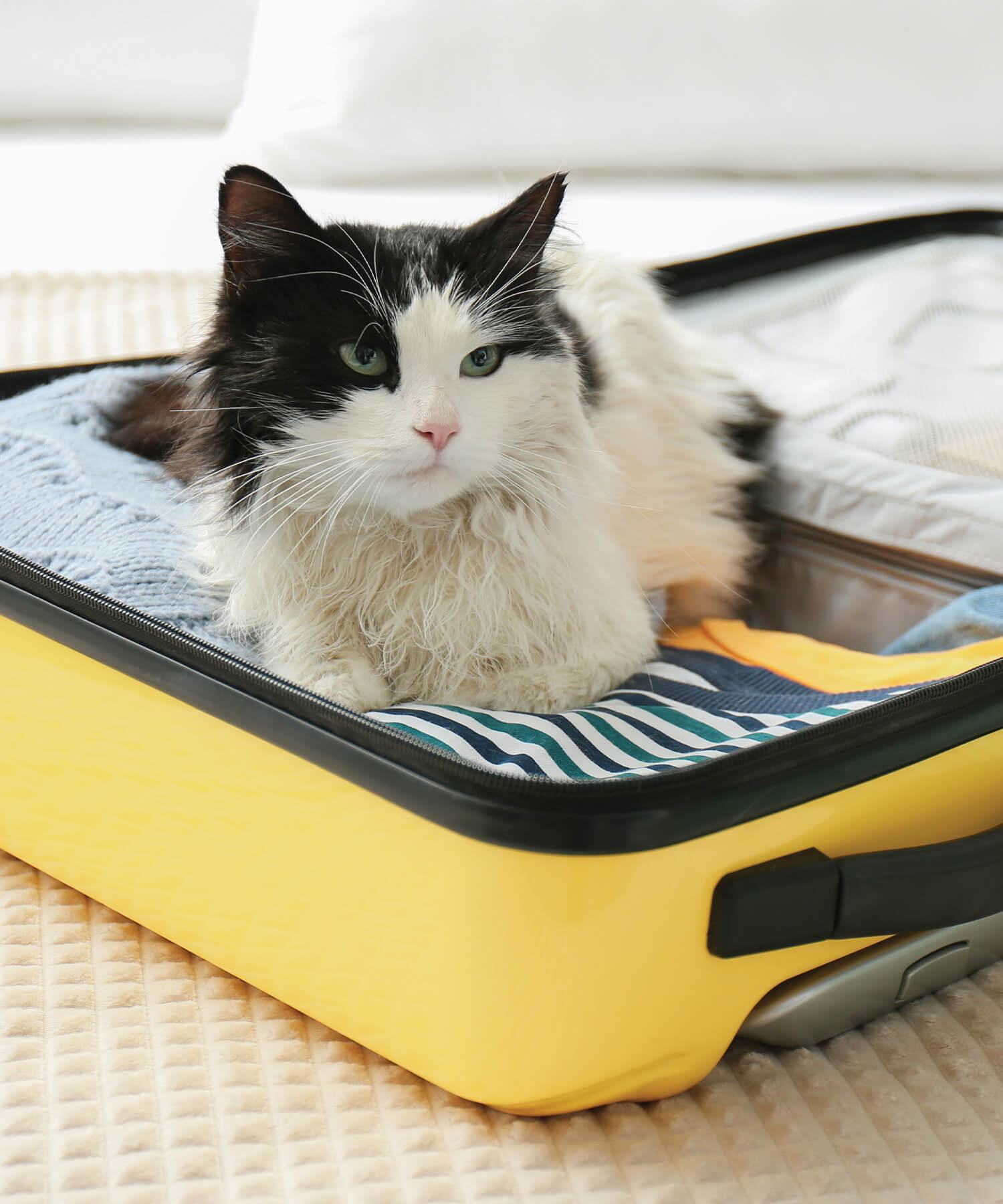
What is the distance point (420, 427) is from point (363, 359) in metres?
0.07

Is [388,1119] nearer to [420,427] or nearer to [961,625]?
[420,427]

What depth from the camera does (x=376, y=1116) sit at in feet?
2.39

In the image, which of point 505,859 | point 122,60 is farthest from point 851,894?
point 122,60

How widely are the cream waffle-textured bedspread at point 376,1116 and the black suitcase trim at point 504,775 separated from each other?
22 cm

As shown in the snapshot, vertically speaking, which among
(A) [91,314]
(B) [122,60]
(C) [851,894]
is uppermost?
(B) [122,60]

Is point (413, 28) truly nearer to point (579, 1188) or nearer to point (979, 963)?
point (979, 963)

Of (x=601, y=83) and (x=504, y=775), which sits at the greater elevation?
(x=601, y=83)

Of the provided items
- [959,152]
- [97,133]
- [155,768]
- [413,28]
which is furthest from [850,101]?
[155,768]

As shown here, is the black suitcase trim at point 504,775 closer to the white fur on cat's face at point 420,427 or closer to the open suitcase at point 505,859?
the open suitcase at point 505,859

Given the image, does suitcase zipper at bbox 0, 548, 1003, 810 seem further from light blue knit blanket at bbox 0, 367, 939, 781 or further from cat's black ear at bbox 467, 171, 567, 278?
cat's black ear at bbox 467, 171, 567, 278

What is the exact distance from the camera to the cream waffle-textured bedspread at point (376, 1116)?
0.68 meters

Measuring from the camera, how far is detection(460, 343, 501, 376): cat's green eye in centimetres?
78

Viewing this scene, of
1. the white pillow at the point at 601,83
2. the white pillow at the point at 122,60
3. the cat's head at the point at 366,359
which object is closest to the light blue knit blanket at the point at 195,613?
the cat's head at the point at 366,359

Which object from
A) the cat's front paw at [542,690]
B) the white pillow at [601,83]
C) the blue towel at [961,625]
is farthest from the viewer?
the white pillow at [601,83]
